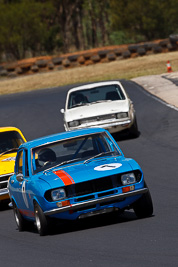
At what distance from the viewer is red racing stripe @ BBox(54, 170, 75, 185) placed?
8422 millimetres

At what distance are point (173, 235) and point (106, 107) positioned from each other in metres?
11.4

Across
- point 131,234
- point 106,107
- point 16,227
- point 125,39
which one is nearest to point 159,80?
point 106,107

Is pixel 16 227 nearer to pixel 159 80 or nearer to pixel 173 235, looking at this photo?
pixel 173 235

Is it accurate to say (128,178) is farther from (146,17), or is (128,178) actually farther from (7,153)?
(146,17)

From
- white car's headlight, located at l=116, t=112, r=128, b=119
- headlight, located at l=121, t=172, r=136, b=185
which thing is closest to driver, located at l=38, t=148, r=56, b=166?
headlight, located at l=121, t=172, r=136, b=185

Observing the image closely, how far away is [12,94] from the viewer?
39031mm

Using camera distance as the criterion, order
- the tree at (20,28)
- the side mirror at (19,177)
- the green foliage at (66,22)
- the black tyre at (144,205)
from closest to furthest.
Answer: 1. the black tyre at (144,205)
2. the side mirror at (19,177)
3. the green foliage at (66,22)
4. the tree at (20,28)

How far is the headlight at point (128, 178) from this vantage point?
860cm

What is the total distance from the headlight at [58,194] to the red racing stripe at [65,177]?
112 millimetres

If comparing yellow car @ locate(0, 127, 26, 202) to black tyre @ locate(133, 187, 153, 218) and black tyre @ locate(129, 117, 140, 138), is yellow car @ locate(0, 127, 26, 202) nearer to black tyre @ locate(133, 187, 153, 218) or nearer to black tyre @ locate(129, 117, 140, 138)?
black tyre @ locate(133, 187, 153, 218)

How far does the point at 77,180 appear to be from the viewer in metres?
8.43

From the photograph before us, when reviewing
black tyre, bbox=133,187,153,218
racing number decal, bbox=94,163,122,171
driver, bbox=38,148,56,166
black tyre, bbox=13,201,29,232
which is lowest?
black tyre, bbox=13,201,29,232

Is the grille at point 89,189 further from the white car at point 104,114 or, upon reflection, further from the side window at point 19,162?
the white car at point 104,114

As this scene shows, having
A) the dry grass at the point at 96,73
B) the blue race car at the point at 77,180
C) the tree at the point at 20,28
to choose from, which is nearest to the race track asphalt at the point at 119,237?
the blue race car at the point at 77,180
